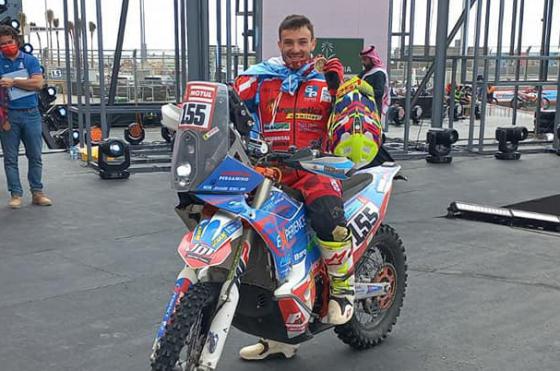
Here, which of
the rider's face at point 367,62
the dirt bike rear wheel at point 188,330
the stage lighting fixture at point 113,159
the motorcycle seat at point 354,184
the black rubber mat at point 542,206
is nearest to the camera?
the dirt bike rear wheel at point 188,330

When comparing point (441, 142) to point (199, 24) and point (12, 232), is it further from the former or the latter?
point (12, 232)

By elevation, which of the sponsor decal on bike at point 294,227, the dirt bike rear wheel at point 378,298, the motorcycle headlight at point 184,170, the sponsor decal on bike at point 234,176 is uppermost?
the motorcycle headlight at point 184,170

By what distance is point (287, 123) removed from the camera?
319 cm

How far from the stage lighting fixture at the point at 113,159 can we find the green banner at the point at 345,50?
3278mm

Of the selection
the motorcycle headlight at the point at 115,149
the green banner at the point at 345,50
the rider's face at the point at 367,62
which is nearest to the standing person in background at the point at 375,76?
the rider's face at the point at 367,62

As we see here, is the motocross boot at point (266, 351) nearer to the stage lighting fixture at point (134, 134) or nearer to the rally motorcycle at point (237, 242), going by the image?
the rally motorcycle at point (237, 242)

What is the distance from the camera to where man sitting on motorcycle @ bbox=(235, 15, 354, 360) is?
3.05 meters

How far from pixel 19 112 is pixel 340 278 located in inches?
194

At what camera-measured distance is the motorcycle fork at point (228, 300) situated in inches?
98.4

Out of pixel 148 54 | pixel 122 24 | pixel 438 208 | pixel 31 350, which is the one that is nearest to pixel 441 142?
pixel 438 208

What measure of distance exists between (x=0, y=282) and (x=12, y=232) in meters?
1.45

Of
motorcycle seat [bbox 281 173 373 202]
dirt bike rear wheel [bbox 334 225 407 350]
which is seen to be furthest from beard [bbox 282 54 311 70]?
dirt bike rear wheel [bbox 334 225 407 350]

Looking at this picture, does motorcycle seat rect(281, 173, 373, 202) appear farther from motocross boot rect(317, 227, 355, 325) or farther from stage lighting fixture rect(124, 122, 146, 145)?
stage lighting fixture rect(124, 122, 146, 145)

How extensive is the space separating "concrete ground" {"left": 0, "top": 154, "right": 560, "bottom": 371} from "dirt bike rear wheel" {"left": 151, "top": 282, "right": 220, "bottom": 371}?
899 millimetres
